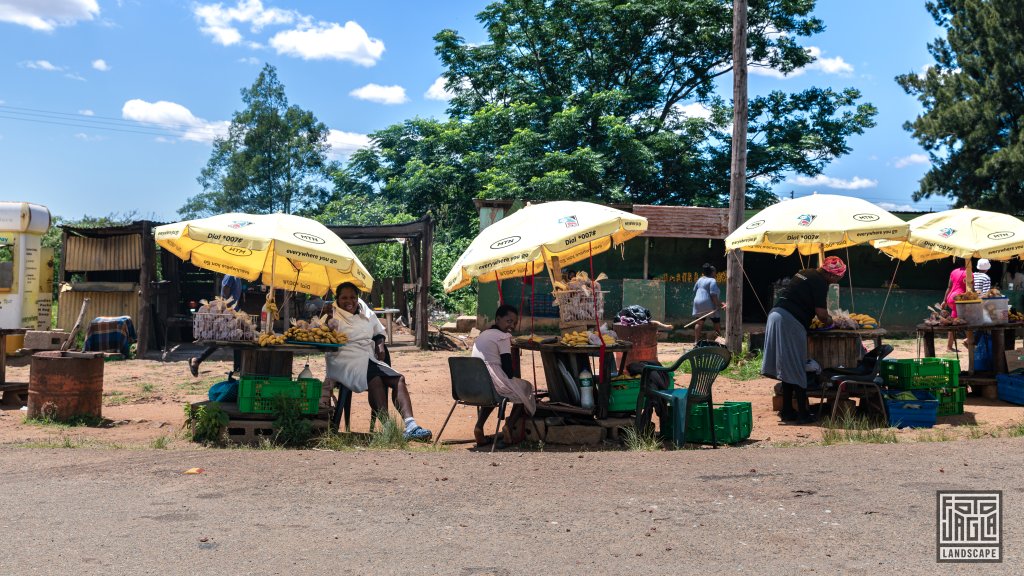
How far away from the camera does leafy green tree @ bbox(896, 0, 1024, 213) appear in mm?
26156

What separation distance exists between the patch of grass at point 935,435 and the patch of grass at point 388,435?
465 cm

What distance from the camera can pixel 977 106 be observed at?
2692 centimetres

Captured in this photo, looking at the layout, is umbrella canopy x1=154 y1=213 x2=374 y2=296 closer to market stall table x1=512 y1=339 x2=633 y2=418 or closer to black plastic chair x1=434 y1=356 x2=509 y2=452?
black plastic chair x1=434 y1=356 x2=509 y2=452

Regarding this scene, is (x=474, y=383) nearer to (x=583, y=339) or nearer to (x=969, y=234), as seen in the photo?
(x=583, y=339)

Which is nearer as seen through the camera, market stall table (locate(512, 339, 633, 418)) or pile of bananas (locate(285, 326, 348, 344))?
market stall table (locate(512, 339, 633, 418))

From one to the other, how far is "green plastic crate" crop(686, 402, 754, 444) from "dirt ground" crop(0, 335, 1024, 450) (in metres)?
0.19

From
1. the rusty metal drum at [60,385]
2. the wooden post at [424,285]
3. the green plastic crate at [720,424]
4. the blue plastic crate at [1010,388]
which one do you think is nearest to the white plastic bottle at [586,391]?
the green plastic crate at [720,424]

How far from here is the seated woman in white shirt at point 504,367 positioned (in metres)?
8.53

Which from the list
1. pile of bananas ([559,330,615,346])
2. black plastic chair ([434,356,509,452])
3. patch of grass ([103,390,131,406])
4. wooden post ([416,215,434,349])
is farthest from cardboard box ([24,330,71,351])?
pile of bananas ([559,330,615,346])

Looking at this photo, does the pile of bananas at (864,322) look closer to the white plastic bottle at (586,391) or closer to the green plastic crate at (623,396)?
the green plastic crate at (623,396)

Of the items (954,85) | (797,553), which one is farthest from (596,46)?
(797,553)

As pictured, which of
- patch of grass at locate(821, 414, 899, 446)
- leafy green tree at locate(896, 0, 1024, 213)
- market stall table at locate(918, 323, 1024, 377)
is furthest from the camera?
leafy green tree at locate(896, 0, 1024, 213)

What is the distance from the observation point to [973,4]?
88.7 ft

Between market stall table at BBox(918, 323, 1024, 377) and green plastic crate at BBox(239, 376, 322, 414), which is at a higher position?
market stall table at BBox(918, 323, 1024, 377)
